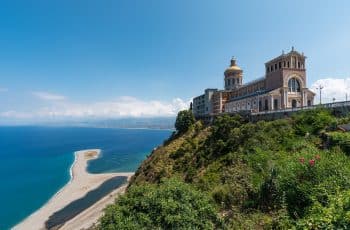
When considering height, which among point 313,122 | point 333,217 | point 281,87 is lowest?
point 333,217

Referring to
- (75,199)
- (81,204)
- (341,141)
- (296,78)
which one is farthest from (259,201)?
(296,78)

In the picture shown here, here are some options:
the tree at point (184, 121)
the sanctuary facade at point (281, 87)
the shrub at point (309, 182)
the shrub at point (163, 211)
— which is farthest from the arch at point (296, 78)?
the shrub at point (163, 211)

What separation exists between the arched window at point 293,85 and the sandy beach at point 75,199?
4536 cm

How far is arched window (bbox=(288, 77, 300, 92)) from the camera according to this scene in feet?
173

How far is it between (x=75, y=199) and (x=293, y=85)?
55.8 metres

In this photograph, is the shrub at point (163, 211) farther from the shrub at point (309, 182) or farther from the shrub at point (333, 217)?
the shrub at point (333, 217)

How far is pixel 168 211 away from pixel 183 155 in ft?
109

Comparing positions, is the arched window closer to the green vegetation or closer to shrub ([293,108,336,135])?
shrub ([293,108,336,135])

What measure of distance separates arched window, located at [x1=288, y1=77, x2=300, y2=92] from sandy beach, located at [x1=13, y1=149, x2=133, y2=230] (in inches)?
1786

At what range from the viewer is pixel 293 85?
5325 cm

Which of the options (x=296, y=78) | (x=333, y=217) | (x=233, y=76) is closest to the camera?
(x=333, y=217)

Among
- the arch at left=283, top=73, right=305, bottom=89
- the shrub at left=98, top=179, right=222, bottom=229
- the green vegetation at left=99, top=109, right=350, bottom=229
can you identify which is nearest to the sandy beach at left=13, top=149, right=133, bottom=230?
the shrub at left=98, top=179, right=222, bottom=229

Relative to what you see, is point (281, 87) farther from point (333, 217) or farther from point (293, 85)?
point (333, 217)

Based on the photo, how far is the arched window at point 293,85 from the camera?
173 feet
